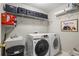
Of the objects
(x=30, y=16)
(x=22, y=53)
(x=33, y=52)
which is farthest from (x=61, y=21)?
(x=22, y=53)

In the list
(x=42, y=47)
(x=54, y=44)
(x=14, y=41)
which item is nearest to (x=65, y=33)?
(x=54, y=44)

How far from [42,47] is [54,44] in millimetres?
402

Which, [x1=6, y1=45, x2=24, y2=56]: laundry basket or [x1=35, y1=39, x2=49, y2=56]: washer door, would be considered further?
[x1=35, y1=39, x2=49, y2=56]: washer door

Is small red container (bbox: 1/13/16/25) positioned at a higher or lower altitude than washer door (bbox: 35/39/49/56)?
higher

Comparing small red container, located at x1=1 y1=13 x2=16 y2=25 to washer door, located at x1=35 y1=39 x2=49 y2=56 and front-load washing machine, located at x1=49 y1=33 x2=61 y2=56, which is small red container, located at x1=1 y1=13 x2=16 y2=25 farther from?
front-load washing machine, located at x1=49 y1=33 x2=61 y2=56

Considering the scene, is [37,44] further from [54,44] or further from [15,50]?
[54,44]

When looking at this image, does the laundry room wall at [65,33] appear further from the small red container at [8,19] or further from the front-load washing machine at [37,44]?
the small red container at [8,19]

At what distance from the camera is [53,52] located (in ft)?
5.59

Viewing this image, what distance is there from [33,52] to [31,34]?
13.8 inches

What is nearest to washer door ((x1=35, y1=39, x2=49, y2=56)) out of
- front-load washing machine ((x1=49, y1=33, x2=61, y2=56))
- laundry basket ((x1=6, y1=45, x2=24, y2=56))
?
front-load washing machine ((x1=49, y1=33, x2=61, y2=56))

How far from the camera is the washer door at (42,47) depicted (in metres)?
1.44

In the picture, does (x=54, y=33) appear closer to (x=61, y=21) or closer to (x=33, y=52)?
(x=61, y=21)

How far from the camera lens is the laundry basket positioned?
3.98ft

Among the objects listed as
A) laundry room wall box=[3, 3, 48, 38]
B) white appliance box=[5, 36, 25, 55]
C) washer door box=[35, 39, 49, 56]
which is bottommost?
washer door box=[35, 39, 49, 56]
